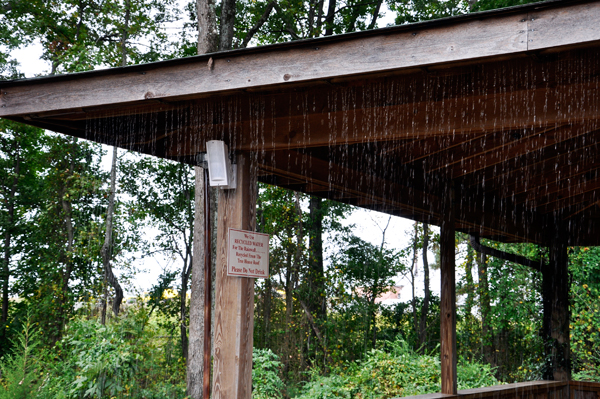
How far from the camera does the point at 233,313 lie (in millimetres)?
2992

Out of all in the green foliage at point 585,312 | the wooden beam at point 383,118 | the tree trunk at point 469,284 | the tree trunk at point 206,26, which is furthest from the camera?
the tree trunk at point 469,284

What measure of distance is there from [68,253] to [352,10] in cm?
856

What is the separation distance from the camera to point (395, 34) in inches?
85.4

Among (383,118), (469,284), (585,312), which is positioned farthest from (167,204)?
(383,118)

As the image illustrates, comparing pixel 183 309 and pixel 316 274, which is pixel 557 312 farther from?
pixel 183 309

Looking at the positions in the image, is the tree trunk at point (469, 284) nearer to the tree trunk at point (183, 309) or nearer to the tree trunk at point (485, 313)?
the tree trunk at point (485, 313)

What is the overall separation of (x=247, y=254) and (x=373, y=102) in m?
1.03

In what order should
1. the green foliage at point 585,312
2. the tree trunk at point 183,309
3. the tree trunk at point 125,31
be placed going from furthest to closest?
the tree trunk at point 183,309 < the tree trunk at point 125,31 < the green foliage at point 585,312

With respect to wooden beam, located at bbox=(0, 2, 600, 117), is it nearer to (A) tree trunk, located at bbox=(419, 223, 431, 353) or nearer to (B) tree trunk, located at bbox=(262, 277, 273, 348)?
(B) tree trunk, located at bbox=(262, 277, 273, 348)

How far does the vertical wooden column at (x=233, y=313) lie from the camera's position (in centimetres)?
296

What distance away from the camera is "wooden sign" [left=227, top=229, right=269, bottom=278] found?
3002 mm

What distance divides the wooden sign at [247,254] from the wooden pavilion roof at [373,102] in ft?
1.52

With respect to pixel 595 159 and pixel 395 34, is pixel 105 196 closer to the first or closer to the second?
pixel 595 159

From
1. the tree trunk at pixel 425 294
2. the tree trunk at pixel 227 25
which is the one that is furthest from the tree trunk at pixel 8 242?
the tree trunk at pixel 425 294
